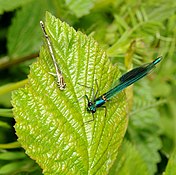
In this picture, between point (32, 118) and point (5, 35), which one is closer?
point (32, 118)

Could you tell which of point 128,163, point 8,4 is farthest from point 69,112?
point 8,4

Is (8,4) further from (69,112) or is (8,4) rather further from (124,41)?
(69,112)

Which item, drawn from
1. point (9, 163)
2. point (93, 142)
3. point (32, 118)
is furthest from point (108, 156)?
point (9, 163)

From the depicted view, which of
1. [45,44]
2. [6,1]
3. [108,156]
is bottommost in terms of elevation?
[108,156]

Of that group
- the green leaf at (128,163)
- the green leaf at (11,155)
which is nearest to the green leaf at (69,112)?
the green leaf at (128,163)

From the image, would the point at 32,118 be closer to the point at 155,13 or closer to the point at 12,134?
the point at 12,134

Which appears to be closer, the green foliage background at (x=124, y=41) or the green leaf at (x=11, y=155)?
the green leaf at (x=11, y=155)

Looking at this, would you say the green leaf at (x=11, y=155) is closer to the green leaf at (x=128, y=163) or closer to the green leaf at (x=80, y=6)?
the green leaf at (x=128, y=163)
